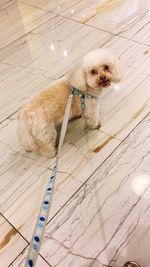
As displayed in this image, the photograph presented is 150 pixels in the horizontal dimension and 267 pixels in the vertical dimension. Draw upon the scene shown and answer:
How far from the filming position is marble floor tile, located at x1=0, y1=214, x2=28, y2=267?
3.53 feet

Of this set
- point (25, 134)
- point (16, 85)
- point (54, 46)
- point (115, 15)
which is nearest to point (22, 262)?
point (25, 134)

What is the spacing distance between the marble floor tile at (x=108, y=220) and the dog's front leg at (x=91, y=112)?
202 mm

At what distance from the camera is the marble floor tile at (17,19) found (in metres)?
2.15

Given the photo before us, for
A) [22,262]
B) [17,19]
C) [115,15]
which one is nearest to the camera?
[22,262]

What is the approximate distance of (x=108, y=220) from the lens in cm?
113

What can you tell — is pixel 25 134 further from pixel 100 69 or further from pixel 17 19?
pixel 17 19

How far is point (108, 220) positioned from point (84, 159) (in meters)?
0.33

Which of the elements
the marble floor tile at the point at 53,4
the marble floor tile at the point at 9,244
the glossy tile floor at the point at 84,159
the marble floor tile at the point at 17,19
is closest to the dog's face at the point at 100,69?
the glossy tile floor at the point at 84,159

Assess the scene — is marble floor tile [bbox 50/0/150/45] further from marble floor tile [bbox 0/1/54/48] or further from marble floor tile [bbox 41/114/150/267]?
marble floor tile [bbox 41/114/150/267]

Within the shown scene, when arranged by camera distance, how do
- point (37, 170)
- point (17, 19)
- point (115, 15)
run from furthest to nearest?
point (17, 19) < point (115, 15) < point (37, 170)

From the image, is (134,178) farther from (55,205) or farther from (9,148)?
(9,148)

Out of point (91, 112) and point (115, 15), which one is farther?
point (115, 15)

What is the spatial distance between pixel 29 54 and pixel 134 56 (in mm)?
758

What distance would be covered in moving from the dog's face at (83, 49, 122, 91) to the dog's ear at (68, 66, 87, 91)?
0.02 metres
